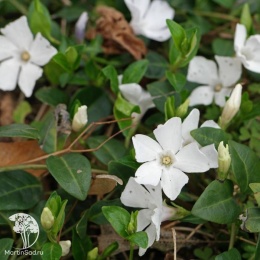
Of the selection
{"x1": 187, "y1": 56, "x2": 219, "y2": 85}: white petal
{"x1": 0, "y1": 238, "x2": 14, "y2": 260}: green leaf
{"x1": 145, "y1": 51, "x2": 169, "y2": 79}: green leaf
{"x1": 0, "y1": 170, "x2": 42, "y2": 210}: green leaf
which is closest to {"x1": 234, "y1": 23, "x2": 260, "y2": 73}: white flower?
{"x1": 187, "y1": 56, "x2": 219, "y2": 85}: white petal

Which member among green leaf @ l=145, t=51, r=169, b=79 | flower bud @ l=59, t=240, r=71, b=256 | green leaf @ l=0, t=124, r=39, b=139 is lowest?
flower bud @ l=59, t=240, r=71, b=256

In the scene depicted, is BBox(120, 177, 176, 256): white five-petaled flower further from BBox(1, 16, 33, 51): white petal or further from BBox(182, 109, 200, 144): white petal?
BBox(1, 16, 33, 51): white petal

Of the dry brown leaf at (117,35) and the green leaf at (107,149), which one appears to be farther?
the dry brown leaf at (117,35)

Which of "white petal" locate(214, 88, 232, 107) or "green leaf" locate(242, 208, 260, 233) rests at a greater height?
"green leaf" locate(242, 208, 260, 233)

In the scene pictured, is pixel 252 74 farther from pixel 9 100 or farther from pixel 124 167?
pixel 9 100

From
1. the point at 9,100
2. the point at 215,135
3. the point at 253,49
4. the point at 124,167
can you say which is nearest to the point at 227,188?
the point at 215,135

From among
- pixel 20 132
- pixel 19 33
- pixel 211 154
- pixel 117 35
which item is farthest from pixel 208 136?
pixel 19 33

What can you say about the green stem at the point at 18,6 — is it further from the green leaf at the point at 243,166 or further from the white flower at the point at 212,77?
the green leaf at the point at 243,166

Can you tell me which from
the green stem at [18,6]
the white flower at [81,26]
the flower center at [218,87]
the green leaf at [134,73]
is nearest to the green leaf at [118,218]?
the green leaf at [134,73]
